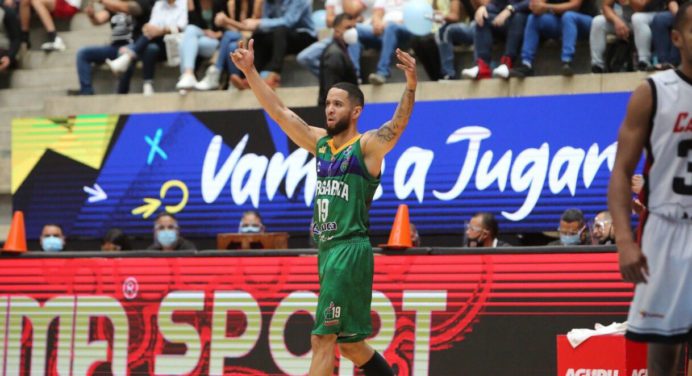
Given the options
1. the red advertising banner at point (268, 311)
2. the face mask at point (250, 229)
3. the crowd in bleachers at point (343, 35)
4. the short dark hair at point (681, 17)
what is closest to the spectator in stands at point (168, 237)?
the face mask at point (250, 229)

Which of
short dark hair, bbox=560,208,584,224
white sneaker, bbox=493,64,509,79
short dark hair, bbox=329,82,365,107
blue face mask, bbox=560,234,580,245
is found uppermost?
white sneaker, bbox=493,64,509,79

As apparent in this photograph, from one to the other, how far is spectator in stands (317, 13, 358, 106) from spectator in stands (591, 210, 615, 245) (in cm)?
394

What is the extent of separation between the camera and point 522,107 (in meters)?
13.8

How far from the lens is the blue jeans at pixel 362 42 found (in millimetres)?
15727

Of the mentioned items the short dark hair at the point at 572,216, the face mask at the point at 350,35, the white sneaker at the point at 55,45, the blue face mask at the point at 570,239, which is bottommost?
the blue face mask at the point at 570,239

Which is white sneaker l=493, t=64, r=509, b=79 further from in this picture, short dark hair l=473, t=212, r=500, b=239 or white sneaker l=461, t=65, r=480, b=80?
short dark hair l=473, t=212, r=500, b=239

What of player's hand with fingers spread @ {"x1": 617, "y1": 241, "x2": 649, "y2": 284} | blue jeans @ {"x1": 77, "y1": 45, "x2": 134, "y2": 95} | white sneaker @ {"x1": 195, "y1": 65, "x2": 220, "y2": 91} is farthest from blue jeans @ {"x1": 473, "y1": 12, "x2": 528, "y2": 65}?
player's hand with fingers spread @ {"x1": 617, "y1": 241, "x2": 649, "y2": 284}

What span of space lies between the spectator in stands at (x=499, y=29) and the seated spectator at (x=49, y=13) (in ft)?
22.8

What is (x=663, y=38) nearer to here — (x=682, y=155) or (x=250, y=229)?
(x=250, y=229)

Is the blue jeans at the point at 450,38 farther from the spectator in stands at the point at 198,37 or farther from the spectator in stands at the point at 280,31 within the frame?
the spectator in stands at the point at 198,37

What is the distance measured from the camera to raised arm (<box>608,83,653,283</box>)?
591 cm

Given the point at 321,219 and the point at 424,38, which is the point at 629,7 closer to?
the point at 424,38

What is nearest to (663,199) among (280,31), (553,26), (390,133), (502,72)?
(390,133)

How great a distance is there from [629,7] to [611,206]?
9.13m
